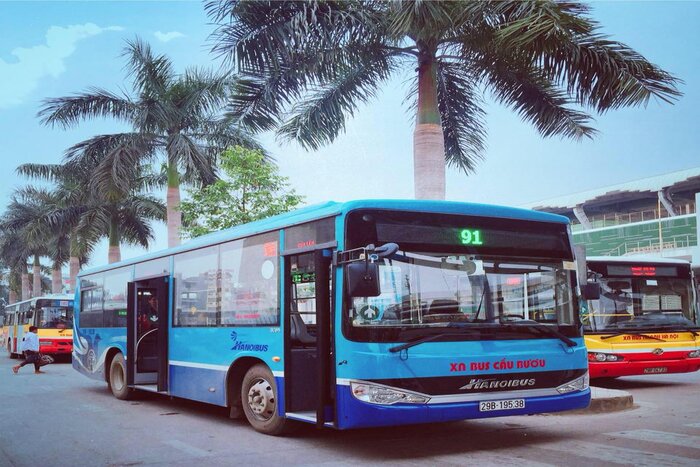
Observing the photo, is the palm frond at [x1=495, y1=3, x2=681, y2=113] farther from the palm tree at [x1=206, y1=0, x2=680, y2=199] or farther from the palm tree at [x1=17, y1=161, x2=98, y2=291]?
the palm tree at [x1=17, y1=161, x2=98, y2=291]

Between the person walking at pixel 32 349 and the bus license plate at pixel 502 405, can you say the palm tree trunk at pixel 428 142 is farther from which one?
the person walking at pixel 32 349

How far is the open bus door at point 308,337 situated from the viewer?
25.3 ft

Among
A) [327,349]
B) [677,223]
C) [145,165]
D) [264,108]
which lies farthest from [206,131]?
[677,223]

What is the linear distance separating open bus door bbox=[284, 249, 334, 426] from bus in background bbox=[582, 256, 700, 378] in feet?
21.3

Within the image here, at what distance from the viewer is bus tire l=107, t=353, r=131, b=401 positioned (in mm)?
13799

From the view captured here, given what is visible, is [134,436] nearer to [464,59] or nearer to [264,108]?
[264,108]

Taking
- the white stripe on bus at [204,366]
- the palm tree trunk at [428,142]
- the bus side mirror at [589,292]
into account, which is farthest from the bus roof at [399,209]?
the palm tree trunk at [428,142]

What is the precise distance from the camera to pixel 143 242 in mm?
32844

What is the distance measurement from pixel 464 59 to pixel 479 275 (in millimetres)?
8138

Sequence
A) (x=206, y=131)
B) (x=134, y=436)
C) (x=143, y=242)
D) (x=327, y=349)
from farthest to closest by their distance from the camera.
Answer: (x=143, y=242) → (x=206, y=131) → (x=134, y=436) → (x=327, y=349)

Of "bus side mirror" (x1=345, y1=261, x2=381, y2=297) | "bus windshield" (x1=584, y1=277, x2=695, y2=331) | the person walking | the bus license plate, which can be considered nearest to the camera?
"bus side mirror" (x1=345, y1=261, x2=381, y2=297)

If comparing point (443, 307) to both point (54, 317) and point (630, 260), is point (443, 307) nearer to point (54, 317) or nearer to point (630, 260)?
point (630, 260)

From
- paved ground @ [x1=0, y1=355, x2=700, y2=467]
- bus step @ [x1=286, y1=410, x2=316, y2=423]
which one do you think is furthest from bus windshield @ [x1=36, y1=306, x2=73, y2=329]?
bus step @ [x1=286, y1=410, x2=316, y2=423]

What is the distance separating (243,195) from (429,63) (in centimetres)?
953
